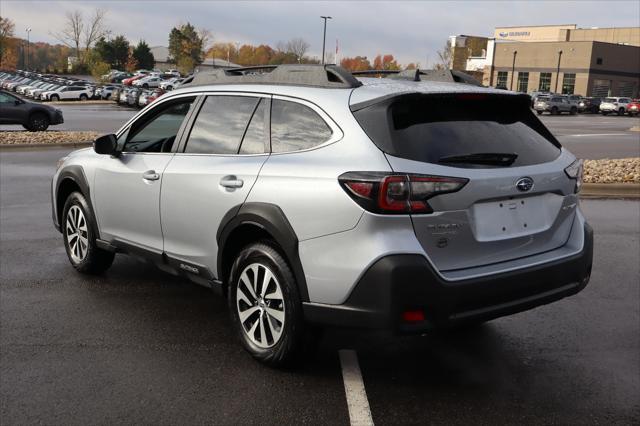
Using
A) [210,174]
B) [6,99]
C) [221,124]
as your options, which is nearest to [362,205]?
[210,174]

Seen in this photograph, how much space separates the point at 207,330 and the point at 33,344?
118 cm

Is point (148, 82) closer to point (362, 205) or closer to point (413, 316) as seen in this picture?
point (362, 205)

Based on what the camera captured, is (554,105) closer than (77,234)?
No

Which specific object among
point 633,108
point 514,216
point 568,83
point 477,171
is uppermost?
point 568,83

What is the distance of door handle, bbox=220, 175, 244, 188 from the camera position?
414 cm

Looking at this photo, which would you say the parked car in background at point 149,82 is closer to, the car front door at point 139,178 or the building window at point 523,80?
the building window at point 523,80

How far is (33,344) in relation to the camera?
176 inches

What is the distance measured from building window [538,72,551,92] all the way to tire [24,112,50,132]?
257 ft

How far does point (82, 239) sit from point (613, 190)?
912 cm

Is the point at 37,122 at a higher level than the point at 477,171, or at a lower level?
lower

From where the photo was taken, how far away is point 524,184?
379cm

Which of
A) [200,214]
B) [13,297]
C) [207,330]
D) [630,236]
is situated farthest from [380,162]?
[630,236]

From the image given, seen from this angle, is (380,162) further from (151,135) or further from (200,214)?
(151,135)

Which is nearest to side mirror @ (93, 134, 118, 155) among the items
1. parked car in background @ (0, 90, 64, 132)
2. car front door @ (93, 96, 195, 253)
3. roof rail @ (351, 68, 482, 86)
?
car front door @ (93, 96, 195, 253)
